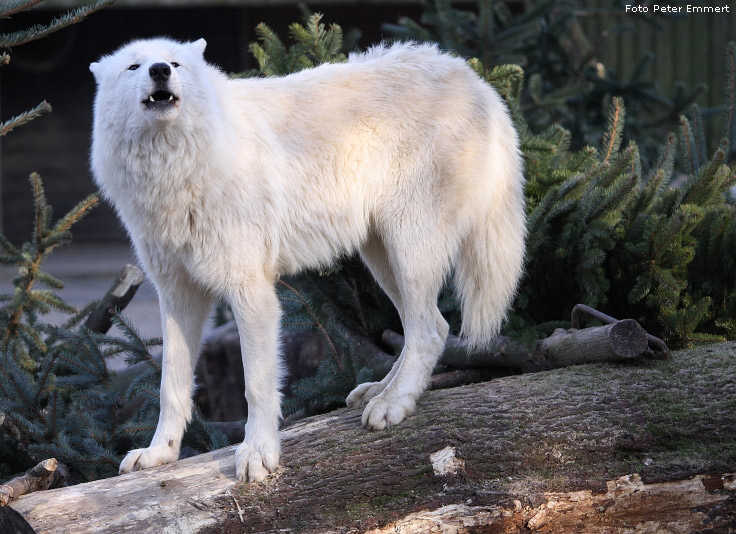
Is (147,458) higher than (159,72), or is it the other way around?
(159,72)

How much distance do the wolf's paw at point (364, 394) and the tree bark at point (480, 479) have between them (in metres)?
0.49

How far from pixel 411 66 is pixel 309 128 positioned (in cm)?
→ 63

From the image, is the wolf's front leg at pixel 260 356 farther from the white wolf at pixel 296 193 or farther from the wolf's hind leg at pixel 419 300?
the wolf's hind leg at pixel 419 300

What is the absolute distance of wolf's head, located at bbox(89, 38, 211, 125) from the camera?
2.96 m

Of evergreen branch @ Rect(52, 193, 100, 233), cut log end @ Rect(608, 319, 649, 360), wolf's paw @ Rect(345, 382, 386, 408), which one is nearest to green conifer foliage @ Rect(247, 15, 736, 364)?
cut log end @ Rect(608, 319, 649, 360)

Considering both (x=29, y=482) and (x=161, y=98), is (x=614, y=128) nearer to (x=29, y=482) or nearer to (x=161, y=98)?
(x=161, y=98)

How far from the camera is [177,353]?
3410mm

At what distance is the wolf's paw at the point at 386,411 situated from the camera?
3197mm

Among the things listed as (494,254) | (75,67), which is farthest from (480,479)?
(75,67)

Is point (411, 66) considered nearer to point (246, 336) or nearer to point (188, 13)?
point (246, 336)

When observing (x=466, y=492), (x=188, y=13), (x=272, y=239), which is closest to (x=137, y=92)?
(x=272, y=239)

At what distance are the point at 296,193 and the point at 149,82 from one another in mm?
822

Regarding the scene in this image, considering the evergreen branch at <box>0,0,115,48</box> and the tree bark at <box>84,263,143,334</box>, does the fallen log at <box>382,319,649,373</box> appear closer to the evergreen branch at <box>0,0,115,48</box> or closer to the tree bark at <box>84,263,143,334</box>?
the tree bark at <box>84,263,143,334</box>

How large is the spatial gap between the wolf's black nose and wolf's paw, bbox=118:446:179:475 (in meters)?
1.50
